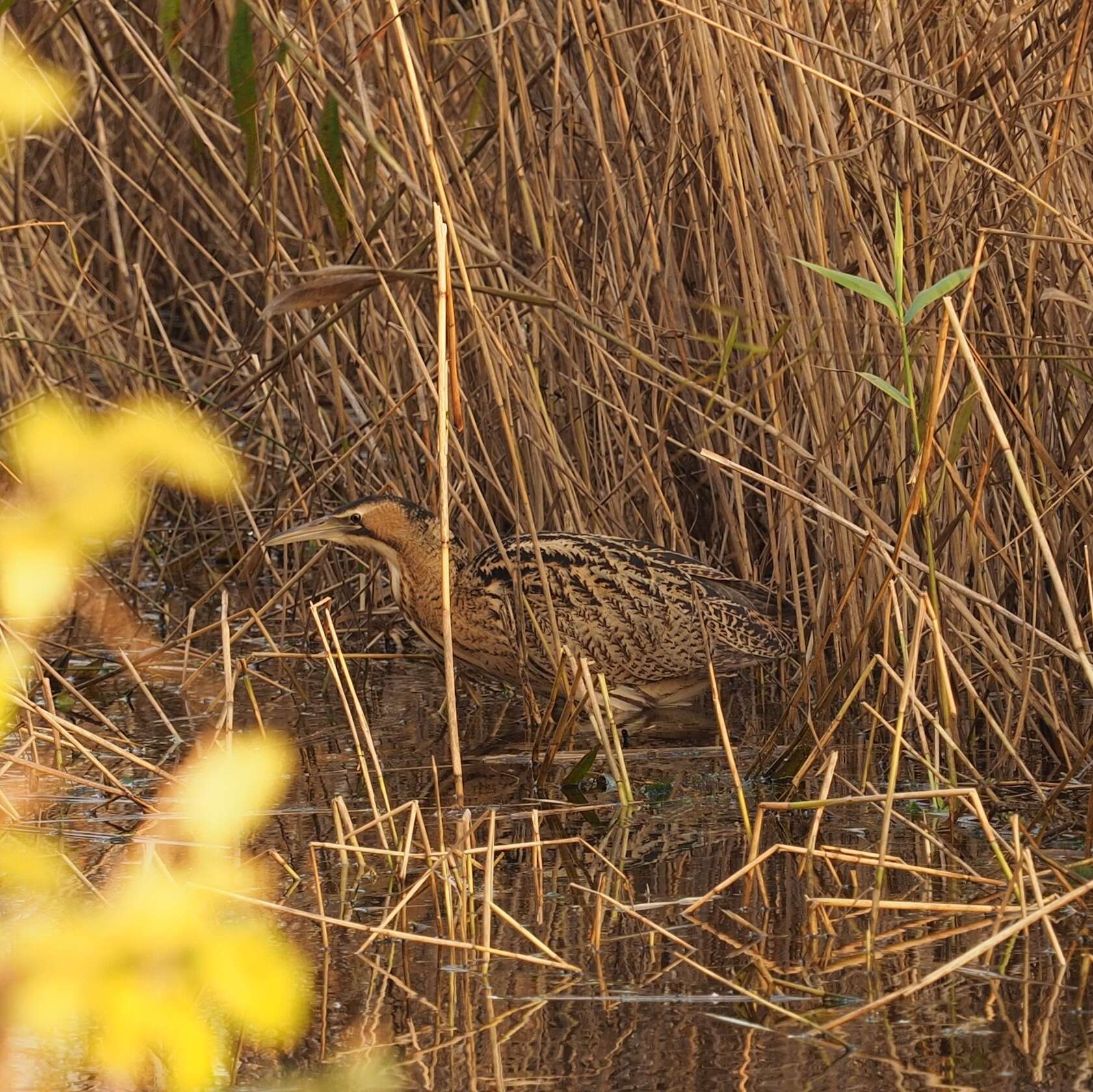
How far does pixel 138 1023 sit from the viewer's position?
4.67 ft

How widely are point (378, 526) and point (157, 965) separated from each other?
3.39m

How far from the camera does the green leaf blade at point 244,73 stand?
10.6 feet

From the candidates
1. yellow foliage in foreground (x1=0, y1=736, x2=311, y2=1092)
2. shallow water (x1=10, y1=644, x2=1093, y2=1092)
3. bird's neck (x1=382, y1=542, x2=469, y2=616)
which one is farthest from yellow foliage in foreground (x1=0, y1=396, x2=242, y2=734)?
bird's neck (x1=382, y1=542, x2=469, y2=616)

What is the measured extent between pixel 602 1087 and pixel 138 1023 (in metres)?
1.02

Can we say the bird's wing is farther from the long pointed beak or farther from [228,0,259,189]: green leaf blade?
[228,0,259,189]: green leaf blade

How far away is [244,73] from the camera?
10.7 feet

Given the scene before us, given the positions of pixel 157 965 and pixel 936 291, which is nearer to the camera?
pixel 157 965

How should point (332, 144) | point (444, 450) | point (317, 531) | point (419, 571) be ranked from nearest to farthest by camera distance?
1. point (444, 450)
2. point (332, 144)
3. point (317, 531)
4. point (419, 571)

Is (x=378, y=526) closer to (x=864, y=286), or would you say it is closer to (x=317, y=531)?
(x=317, y=531)

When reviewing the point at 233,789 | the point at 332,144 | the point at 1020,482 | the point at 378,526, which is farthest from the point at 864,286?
the point at 378,526

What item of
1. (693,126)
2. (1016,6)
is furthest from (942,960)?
(693,126)

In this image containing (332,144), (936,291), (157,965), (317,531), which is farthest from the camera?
(317,531)

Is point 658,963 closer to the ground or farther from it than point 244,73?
closer to the ground

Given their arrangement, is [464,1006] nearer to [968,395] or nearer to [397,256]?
[968,395]
